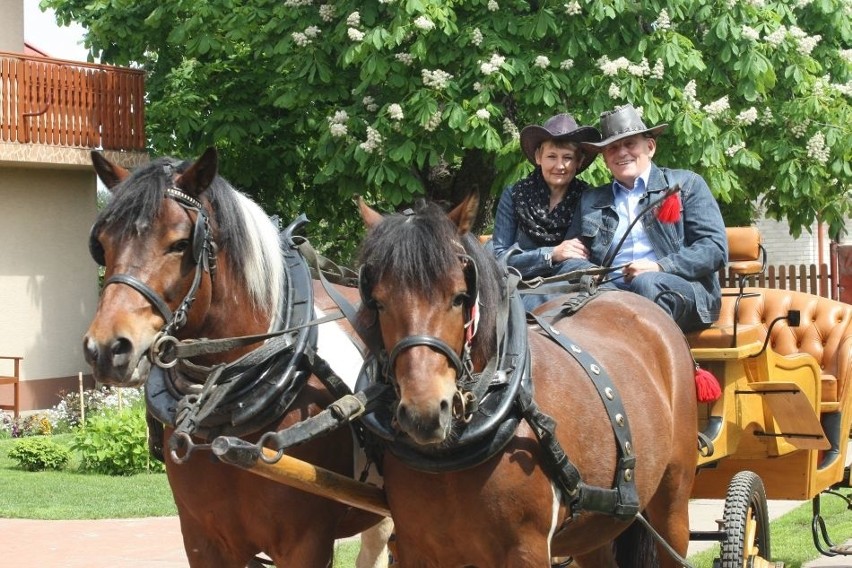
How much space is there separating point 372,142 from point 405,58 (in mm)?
845

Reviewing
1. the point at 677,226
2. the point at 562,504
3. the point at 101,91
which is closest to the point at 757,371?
the point at 677,226

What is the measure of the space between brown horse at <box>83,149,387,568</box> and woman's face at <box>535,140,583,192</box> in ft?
4.82

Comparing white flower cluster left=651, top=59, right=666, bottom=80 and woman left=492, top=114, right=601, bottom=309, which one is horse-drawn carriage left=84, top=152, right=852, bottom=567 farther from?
white flower cluster left=651, top=59, right=666, bottom=80

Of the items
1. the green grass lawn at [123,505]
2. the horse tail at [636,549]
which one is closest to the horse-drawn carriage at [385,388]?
the horse tail at [636,549]

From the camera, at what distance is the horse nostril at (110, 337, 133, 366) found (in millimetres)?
3465

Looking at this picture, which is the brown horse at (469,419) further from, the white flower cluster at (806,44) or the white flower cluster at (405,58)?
the white flower cluster at (806,44)

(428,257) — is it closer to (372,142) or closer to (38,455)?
(372,142)

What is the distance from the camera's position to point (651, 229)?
5180mm

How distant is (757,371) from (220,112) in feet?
29.4

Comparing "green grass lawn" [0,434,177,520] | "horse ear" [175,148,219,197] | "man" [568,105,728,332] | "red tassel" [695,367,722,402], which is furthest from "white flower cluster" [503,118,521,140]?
"horse ear" [175,148,219,197]

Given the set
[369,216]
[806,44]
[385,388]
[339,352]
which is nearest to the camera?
[385,388]

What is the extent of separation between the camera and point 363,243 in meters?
3.52

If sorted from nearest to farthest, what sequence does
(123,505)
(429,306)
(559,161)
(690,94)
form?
1. (429,306)
2. (559,161)
3. (123,505)
4. (690,94)

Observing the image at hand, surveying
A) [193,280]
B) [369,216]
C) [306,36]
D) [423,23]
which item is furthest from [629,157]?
[306,36]
